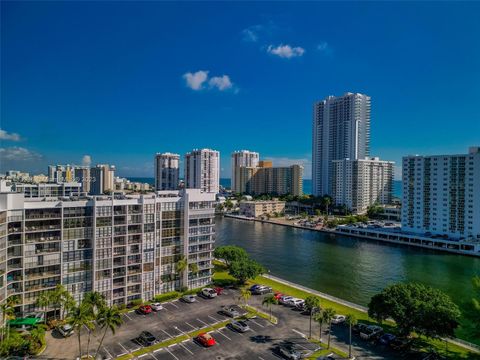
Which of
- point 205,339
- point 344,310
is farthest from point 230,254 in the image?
point 205,339

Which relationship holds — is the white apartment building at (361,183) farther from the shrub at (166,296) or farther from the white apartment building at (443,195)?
the shrub at (166,296)

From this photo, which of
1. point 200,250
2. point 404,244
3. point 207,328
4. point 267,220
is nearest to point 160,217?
point 200,250

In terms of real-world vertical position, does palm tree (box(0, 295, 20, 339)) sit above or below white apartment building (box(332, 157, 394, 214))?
below

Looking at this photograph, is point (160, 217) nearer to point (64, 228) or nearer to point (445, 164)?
point (64, 228)

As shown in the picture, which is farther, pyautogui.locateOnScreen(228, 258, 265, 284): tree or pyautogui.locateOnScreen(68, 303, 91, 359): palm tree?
pyautogui.locateOnScreen(228, 258, 265, 284): tree

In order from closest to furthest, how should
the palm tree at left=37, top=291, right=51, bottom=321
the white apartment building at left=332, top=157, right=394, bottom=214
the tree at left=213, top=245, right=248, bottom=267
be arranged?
the palm tree at left=37, top=291, right=51, bottom=321 < the tree at left=213, top=245, right=248, bottom=267 < the white apartment building at left=332, top=157, right=394, bottom=214

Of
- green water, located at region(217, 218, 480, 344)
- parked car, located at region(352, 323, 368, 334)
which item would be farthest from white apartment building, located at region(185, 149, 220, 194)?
parked car, located at region(352, 323, 368, 334)

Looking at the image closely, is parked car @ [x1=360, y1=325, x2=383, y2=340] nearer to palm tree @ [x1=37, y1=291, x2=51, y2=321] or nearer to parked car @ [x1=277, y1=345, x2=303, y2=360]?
parked car @ [x1=277, y1=345, x2=303, y2=360]

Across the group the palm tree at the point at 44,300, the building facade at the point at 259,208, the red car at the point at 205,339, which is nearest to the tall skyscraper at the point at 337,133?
the building facade at the point at 259,208
